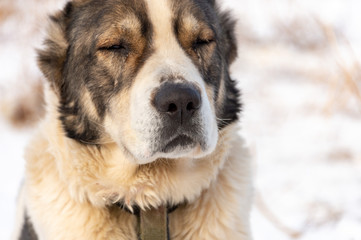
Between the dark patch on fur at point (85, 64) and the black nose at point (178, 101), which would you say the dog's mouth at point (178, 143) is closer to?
the black nose at point (178, 101)

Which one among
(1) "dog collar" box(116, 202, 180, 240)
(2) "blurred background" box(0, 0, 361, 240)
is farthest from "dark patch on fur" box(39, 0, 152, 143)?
(2) "blurred background" box(0, 0, 361, 240)

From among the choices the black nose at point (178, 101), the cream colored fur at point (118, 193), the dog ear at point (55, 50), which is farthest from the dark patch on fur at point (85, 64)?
the black nose at point (178, 101)

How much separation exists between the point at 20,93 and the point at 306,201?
4.42 meters

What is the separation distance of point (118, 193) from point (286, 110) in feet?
17.6

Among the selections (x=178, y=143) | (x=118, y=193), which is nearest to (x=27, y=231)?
(x=118, y=193)

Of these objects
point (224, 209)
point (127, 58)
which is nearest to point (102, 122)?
point (127, 58)

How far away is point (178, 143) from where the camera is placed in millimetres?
2443

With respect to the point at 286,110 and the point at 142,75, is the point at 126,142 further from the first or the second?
the point at 286,110

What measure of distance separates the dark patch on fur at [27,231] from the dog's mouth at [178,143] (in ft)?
3.62

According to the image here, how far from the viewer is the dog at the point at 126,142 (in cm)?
264

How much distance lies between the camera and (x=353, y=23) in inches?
393

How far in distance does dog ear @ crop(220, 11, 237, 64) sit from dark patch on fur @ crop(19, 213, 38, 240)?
156cm

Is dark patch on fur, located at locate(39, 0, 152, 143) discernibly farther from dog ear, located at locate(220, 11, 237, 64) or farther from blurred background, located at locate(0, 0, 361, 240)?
blurred background, located at locate(0, 0, 361, 240)

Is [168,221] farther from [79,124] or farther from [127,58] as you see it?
[127,58]
